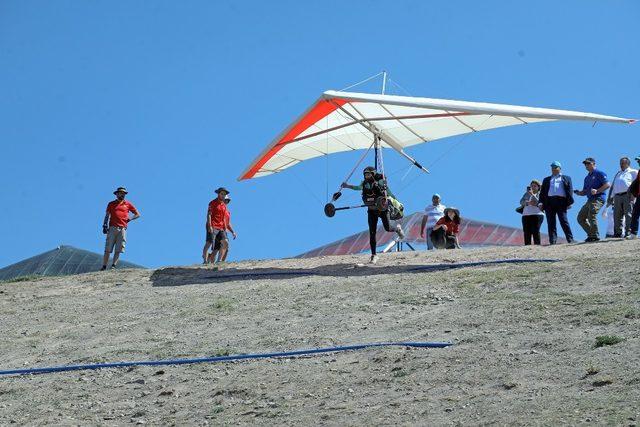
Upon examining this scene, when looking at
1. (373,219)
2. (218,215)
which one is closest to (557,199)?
(373,219)

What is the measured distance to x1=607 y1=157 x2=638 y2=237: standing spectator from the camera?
19.8 metres

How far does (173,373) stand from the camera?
12.8m

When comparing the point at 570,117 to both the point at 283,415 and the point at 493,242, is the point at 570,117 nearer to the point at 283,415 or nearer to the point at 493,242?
the point at 283,415

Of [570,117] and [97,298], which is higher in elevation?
[570,117]

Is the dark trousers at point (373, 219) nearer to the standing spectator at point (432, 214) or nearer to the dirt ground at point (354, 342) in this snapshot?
the dirt ground at point (354, 342)

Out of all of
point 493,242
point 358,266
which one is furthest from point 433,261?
point 493,242

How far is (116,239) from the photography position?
71.4ft

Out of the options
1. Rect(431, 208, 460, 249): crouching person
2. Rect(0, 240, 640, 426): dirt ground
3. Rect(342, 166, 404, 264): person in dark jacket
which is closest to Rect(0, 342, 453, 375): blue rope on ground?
Rect(0, 240, 640, 426): dirt ground

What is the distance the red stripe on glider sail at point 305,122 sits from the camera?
21188 mm

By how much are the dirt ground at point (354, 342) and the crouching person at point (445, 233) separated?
266 centimetres

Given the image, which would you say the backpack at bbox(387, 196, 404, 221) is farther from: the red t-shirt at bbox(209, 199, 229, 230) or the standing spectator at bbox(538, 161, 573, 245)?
the red t-shirt at bbox(209, 199, 229, 230)

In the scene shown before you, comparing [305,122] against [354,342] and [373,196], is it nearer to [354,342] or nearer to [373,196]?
[373,196]

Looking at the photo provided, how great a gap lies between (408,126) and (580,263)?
7.24 metres

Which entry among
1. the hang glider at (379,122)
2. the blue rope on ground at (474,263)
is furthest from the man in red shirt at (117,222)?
the blue rope on ground at (474,263)
